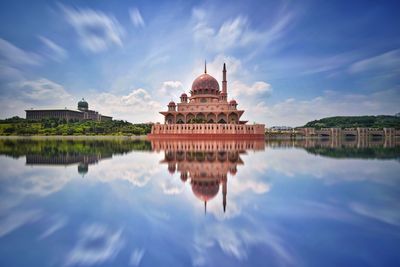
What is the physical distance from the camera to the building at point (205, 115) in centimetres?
3381

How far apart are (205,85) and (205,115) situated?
5.79 meters

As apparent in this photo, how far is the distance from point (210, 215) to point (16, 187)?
17.7ft

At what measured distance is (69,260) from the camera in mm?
3057

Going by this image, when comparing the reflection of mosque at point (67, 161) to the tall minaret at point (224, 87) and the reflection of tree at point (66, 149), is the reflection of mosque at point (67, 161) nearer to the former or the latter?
the reflection of tree at point (66, 149)

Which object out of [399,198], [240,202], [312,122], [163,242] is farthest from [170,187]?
[312,122]

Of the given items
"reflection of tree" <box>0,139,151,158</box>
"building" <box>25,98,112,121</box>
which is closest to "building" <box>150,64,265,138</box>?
"reflection of tree" <box>0,139,151,158</box>

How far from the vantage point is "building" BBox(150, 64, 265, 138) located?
3381 cm

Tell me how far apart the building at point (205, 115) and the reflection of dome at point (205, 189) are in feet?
84.6

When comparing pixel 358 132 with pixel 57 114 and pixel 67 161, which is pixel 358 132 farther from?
pixel 57 114

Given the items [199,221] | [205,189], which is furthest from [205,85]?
[199,221]

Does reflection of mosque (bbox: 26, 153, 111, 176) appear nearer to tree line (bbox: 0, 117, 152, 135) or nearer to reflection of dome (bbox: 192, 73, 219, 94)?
reflection of dome (bbox: 192, 73, 219, 94)

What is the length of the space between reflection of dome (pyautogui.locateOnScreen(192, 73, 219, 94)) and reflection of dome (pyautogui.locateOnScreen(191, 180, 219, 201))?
3673cm

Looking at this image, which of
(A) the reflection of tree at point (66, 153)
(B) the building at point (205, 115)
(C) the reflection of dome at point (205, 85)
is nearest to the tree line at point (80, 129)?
(B) the building at point (205, 115)

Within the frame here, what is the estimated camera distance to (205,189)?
20.4ft
